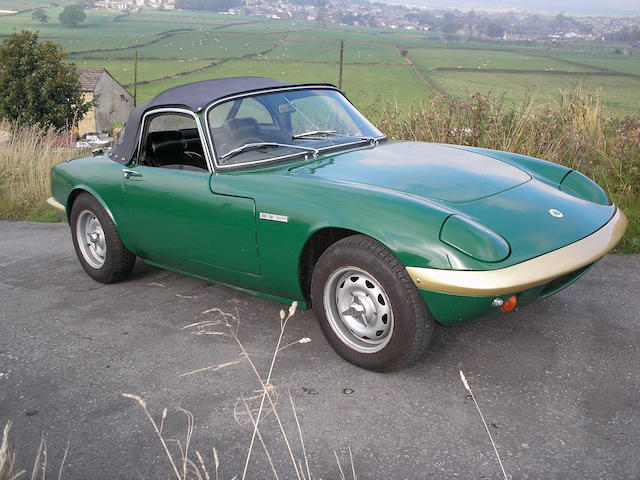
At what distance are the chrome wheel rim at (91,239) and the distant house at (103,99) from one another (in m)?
64.0

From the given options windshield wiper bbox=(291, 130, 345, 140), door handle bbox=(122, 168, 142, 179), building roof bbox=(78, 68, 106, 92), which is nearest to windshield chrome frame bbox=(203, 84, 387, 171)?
windshield wiper bbox=(291, 130, 345, 140)

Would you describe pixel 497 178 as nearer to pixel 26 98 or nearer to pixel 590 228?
pixel 590 228

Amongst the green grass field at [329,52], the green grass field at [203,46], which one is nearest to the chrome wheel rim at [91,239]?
the green grass field at [329,52]

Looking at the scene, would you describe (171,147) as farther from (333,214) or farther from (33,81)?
(33,81)

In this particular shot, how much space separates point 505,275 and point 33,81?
5064 centimetres

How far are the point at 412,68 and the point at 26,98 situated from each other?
4109cm

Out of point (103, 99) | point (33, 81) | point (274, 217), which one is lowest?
point (103, 99)

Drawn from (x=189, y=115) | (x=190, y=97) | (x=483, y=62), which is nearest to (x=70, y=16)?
(x=483, y=62)

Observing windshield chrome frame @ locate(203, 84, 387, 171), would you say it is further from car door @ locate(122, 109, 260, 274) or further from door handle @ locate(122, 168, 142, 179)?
door handle @ locate(122, 168, 142, 179)

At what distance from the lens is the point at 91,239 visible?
199 inches

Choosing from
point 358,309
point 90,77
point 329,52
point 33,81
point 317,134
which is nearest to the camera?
point 358,309

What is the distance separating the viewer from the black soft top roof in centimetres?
422

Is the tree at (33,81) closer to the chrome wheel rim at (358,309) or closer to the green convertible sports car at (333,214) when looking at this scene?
the green convertible sports car at (333,214)

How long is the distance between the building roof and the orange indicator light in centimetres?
6867
